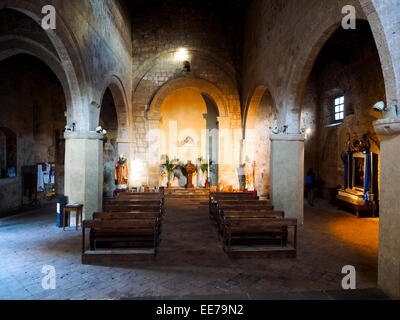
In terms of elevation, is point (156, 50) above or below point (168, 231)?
above

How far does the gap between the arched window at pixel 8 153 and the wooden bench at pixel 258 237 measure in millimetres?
9689

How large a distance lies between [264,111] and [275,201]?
7173 mm

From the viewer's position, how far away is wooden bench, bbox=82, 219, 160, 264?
5363 mm

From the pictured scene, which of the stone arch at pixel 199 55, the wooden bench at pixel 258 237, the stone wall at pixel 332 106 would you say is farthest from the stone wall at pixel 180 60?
the wooden bench at pixel 258 237

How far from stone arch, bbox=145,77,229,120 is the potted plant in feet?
8.46

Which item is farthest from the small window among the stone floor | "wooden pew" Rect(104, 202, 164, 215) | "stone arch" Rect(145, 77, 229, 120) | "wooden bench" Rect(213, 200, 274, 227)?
"wooden pew" Rect(104, 202, 164, 215)

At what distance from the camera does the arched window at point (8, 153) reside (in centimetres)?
1068

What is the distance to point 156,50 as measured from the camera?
45.9ft

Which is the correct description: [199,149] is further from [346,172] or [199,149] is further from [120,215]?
[120,215]

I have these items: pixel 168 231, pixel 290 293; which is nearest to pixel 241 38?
pixel 168 231

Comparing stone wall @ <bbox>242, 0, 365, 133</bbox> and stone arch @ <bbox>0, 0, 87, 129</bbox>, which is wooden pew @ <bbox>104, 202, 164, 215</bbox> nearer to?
stone arch @ <bbox>0, 0, 87, 129</bbox>

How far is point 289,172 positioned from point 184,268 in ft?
15.5

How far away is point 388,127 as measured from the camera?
3.85 m

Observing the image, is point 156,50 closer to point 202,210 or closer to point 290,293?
point 202,210
